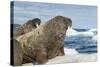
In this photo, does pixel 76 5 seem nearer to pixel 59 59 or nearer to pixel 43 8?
pixel 43 8

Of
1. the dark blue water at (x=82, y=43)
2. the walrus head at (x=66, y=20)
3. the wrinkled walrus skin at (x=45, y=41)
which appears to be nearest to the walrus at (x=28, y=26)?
the wrinkled walrus skin at (x=45, y=41)

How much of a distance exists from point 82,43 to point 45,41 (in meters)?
0.51

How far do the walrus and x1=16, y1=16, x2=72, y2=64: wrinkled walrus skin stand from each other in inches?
1.5

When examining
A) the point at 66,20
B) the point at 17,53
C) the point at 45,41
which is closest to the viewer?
the point at 17,53

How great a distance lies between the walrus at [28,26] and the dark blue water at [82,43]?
0.44 metres

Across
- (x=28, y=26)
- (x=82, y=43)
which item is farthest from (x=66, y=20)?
(x=28, y=26)

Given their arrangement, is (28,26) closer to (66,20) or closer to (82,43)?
(66,20)

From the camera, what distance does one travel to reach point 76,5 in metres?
2.59

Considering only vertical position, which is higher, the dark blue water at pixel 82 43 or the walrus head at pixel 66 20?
the walrus head at pixel 66 20

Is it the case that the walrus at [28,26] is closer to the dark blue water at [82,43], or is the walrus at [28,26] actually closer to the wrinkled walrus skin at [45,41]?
the wrinkled walrus skin at [45,41]

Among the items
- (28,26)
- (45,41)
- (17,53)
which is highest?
(28,26)

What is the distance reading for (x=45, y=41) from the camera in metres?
2.41

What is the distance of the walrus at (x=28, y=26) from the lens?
2300 mm

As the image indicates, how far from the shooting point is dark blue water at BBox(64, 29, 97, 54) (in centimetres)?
253
